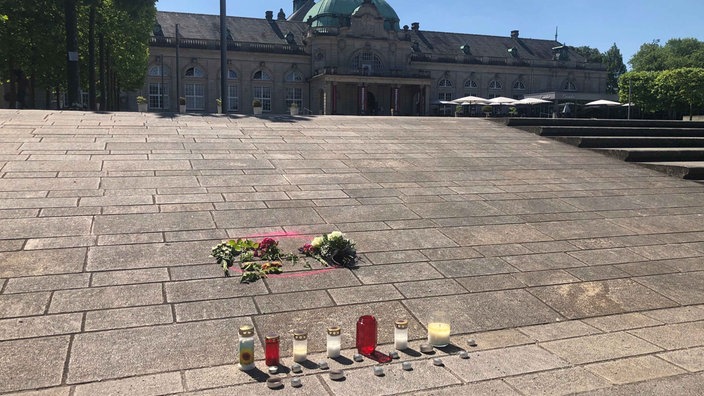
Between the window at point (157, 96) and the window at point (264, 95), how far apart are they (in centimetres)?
1105

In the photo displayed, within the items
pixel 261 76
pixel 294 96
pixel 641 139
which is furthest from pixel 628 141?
pixel 261 76

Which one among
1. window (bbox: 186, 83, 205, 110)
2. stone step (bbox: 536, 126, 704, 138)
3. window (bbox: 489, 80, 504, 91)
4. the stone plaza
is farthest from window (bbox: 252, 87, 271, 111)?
the stone plaza

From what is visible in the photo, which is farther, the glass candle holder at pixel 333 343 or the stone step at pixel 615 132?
the stone step at pixel 615 132

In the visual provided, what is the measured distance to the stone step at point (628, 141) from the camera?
701 inches

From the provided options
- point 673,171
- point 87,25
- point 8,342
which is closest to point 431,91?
point 87,25

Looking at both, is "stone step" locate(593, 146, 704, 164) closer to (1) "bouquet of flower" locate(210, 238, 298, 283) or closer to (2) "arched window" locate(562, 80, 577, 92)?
(1) "bouquet of flower" locate(210, 238, 298, 283)

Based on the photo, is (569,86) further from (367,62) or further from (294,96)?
(294,96)

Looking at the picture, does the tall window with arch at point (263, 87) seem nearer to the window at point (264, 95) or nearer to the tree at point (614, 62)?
the window at point (264, 95)

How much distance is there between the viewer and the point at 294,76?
7400 cm

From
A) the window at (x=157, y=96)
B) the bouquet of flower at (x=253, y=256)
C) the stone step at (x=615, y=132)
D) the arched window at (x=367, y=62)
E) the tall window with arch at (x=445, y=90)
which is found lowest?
the bouquet of flower at (x=253, y=256)

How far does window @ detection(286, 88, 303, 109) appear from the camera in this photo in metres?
73.8

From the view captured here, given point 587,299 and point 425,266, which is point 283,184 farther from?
point 587,299

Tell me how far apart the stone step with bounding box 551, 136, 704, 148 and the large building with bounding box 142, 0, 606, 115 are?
47.1 meters

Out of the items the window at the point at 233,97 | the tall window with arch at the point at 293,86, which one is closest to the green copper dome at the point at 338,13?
the tall window with arch at the point at 293,86
